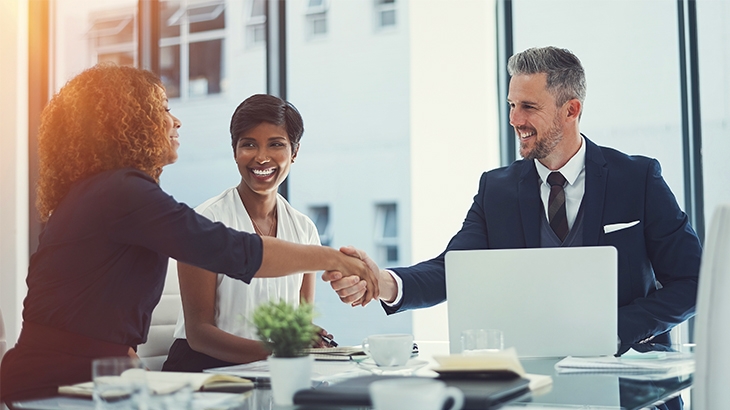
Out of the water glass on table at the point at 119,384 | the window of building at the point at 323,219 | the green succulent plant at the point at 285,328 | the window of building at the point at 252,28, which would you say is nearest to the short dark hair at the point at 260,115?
the green succulent plant at the point at 285,328

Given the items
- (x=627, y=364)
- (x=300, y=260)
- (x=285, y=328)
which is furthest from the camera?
(x=300, y=260)

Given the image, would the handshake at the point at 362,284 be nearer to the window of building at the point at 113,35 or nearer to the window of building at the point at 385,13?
the window of building at the point at 113,35

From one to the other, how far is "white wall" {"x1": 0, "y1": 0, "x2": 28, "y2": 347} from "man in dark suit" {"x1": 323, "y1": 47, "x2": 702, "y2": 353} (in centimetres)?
310

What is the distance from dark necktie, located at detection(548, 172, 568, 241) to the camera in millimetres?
2400

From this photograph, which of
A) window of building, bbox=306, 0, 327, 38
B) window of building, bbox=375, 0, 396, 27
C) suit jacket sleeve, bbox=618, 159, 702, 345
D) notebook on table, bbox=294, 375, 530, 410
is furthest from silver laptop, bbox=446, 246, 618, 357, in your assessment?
window of building, bbox=375, 0, 396, 27

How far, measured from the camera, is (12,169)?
4.63 m

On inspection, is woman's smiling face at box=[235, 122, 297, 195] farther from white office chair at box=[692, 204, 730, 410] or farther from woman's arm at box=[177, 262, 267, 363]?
white office chair at box=[692, 204, 730, 410]

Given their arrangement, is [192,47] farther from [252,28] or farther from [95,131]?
[95,131]

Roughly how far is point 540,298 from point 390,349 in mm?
367

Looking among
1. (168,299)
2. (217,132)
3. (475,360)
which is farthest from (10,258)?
(217,132)

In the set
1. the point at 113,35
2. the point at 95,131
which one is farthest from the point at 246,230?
the point at 113,35

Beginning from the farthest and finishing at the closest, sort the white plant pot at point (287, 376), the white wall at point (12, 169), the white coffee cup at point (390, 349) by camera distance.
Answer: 1. the white wall at point (12, 169)
2. the white coffee cup at point (390, 349)
3. the white plant pot at point (287, 376)

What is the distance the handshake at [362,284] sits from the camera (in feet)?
7.12

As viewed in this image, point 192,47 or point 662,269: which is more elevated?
point 192,47
